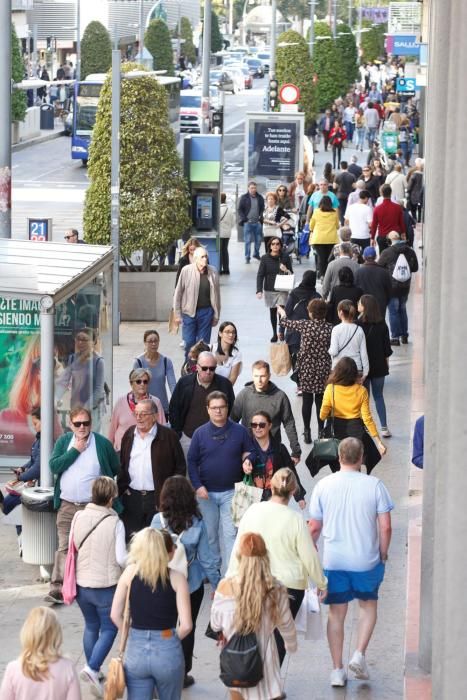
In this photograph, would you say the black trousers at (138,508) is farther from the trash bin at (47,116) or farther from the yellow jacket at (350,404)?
the trash bin at (47,116)

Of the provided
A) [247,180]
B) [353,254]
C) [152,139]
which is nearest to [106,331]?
[353,254]

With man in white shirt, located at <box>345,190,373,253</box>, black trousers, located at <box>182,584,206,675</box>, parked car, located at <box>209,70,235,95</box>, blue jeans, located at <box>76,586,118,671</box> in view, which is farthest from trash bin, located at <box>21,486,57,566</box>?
parked car, located at <box>209,70,235,95</box>

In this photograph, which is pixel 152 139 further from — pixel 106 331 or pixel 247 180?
pixel 247 180

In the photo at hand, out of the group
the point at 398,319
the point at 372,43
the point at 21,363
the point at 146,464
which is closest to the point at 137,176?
the point at 398,319

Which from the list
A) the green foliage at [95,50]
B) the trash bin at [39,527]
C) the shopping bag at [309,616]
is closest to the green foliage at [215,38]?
the green foliage at [95,50]

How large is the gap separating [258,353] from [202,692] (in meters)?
11.5

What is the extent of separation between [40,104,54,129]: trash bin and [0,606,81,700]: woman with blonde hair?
6322cm

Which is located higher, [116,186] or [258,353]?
[116,186]

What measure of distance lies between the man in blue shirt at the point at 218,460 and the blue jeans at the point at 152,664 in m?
2.88

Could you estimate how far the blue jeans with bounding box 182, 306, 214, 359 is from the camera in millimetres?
18484

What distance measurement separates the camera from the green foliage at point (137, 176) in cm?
2336

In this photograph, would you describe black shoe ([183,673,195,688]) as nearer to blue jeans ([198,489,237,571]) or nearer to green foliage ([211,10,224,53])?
blue jeans ([198,489,237,571])

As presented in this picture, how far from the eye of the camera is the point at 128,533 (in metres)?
11.4

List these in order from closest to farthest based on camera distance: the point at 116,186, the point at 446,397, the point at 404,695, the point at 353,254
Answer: the point at 446,397
the point at 404,695
the point at 353,254
the point at 116,186
